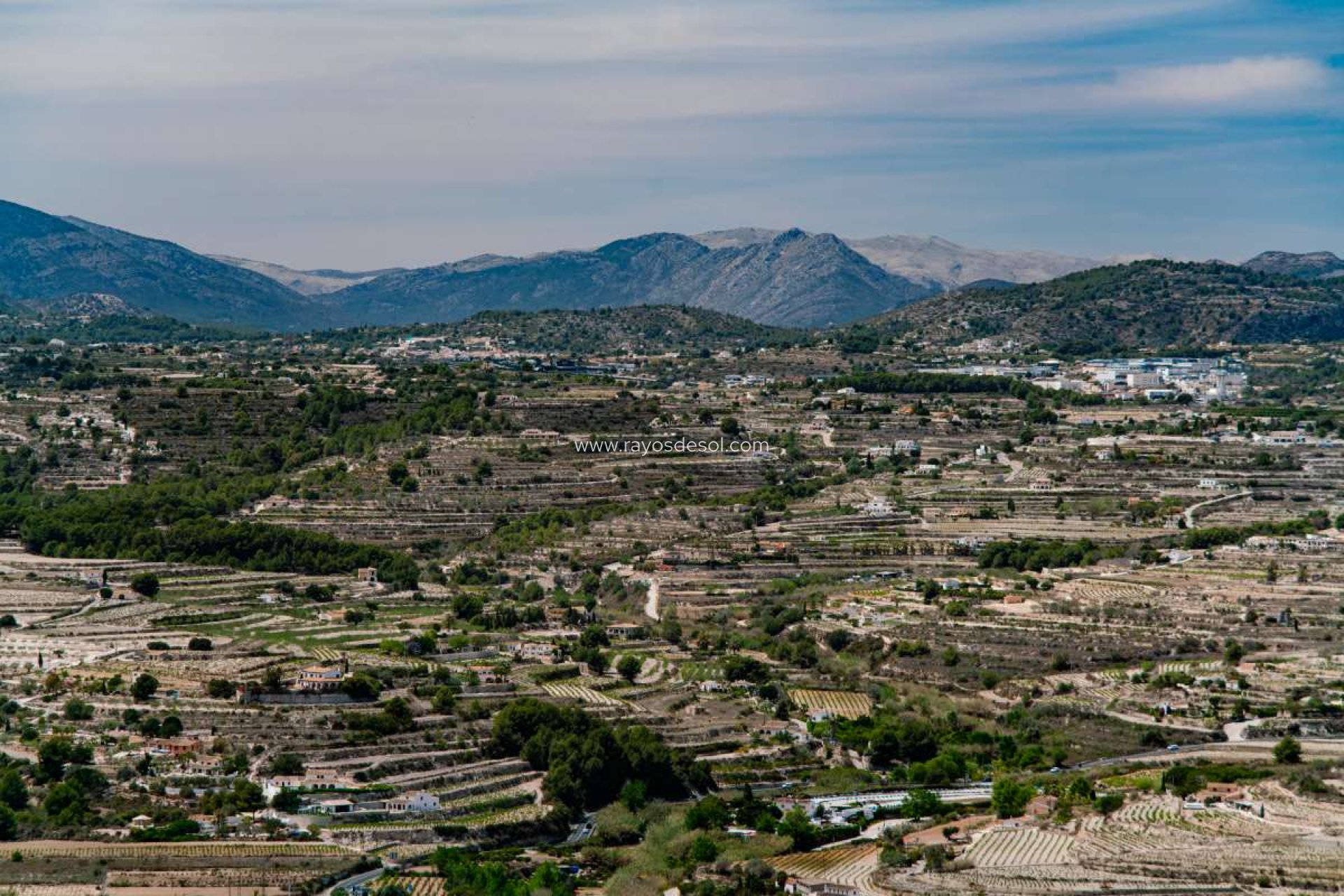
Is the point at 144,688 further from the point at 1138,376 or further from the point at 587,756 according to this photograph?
the point at 1138,376

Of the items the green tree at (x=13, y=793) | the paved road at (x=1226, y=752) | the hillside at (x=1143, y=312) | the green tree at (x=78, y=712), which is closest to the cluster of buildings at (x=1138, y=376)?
the hillside at (x=1143, y=312)

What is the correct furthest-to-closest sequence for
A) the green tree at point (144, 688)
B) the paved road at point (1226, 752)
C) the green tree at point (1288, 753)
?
the green tree at point (144, 688) < the paved road at point (1226, 752) < the green tree at point (1288, 753)

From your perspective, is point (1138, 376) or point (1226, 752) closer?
point (1226, 752)

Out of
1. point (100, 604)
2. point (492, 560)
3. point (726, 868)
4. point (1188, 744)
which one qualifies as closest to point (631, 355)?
point (492, 560)

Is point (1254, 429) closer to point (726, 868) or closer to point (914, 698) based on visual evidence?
point (914, 698)

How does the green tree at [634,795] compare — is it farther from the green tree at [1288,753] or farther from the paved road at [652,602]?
the paved road at [652,602]

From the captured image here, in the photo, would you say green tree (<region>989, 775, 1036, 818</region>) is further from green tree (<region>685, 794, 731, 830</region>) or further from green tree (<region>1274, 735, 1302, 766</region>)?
green tree (<region>1274, 735, 1302, 766</region>)

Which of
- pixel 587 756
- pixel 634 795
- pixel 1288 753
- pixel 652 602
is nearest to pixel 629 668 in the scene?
pixel 587 756

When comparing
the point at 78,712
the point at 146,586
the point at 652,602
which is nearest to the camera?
the point at 78,712

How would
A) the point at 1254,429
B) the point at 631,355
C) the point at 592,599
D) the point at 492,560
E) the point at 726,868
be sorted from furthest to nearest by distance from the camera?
the point at 631,355, the point at 1254,429, the point at 492,560, the point at 592,599, the point at 726,868
